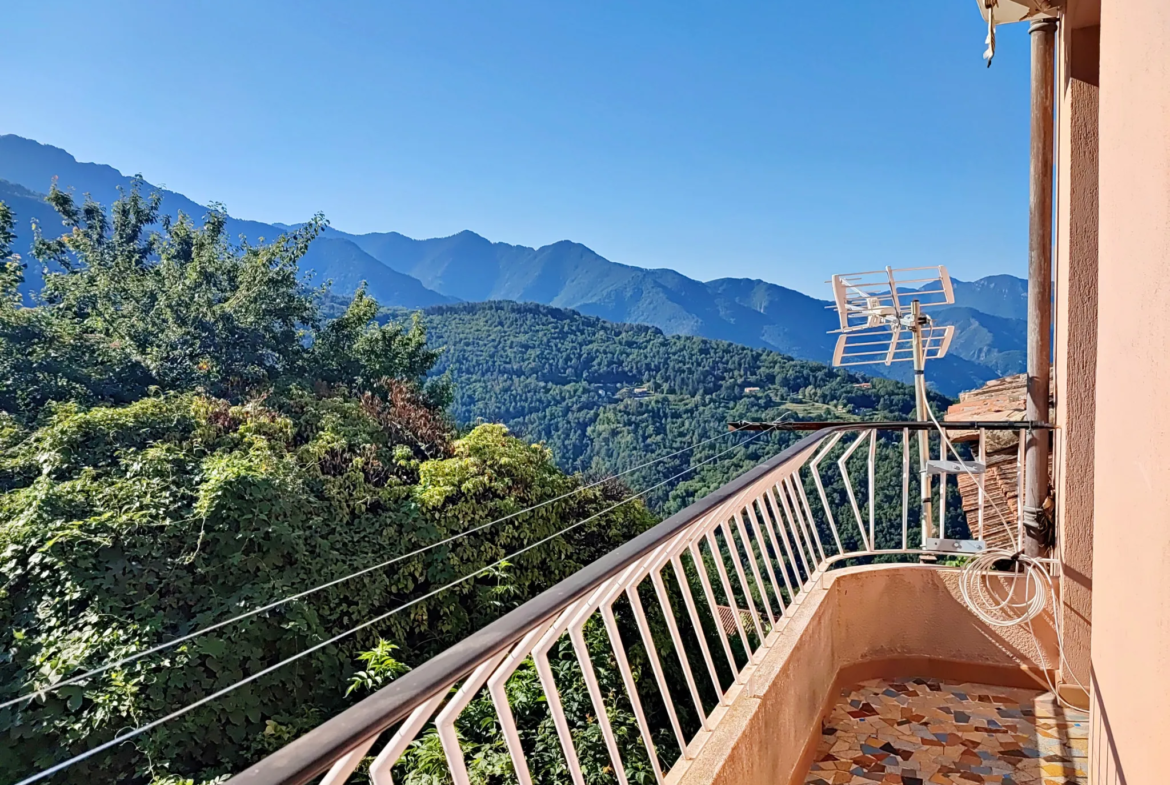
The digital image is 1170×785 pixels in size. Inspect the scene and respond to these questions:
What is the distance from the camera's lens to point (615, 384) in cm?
2838

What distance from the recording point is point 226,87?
26781mm

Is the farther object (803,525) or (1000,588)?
(1000,588)

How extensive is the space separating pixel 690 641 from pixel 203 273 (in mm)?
10565

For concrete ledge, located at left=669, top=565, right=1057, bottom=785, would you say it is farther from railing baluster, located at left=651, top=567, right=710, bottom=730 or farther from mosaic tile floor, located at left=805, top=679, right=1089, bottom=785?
railing baluster, located at left=651, top=567, right=710, bottom=730

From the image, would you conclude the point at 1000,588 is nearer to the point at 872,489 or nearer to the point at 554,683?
the point at 872,489

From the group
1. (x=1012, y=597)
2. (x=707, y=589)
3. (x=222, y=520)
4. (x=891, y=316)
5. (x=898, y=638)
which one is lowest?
(x=222, y=520)

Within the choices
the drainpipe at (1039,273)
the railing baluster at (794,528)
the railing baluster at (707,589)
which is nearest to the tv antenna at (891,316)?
the drainpipe at (1039,273)

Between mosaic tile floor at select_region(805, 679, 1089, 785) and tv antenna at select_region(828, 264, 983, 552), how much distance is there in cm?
153

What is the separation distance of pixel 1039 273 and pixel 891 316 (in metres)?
1.23

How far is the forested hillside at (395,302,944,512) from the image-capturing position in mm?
21078

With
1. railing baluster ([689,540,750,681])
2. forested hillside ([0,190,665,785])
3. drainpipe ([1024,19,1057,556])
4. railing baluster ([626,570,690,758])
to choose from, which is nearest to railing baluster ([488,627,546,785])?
railing baluster ([626,570,690,758])

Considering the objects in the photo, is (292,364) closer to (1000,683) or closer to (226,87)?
(1000,683)

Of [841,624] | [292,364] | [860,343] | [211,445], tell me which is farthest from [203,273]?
[841,624]

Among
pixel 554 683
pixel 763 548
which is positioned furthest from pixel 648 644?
pixel 763 548
